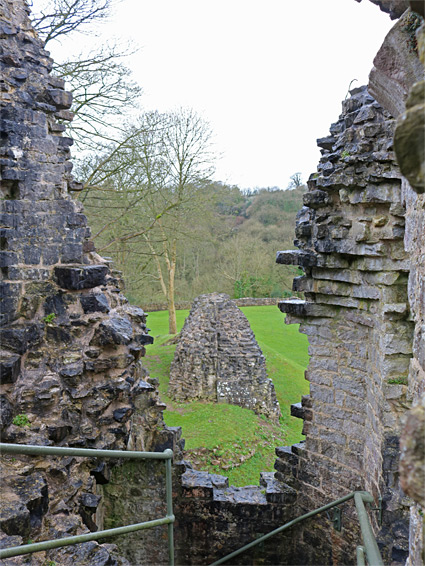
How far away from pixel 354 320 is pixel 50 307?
136 inches

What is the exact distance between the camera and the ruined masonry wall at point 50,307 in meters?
3.92

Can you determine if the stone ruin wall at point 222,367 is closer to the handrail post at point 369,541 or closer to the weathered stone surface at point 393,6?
the handrail post at point 369,541

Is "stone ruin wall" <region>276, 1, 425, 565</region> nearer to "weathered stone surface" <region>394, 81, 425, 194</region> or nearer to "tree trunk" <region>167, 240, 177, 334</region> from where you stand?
"weathered stone surface" <region>394, 81, 425, 194</region>

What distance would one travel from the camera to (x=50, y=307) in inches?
169

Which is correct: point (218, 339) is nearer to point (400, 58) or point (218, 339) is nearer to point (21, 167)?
point (21, 167)

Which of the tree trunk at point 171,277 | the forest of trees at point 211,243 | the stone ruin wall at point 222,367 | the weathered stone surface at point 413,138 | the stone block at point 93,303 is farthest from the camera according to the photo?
the tree trunk at point 171,277

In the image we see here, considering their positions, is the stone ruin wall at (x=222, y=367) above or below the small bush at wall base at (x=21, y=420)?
below

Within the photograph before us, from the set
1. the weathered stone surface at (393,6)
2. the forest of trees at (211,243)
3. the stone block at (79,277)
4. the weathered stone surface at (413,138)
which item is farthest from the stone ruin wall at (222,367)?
the weathered stone surface at (413,138)

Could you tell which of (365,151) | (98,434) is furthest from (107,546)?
(365,151)

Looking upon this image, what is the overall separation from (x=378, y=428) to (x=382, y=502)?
0.74 metres

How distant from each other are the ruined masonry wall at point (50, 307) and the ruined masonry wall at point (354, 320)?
247cm

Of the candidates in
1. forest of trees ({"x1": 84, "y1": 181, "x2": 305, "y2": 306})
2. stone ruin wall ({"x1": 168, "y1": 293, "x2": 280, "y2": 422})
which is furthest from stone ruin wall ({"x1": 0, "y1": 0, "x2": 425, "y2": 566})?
forest of trees ({"x1": 84, "y1": 181, "x2": 305, "y2": 306})

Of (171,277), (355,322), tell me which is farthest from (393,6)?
(171,277)

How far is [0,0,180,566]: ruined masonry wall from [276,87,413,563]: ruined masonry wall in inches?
97.4
